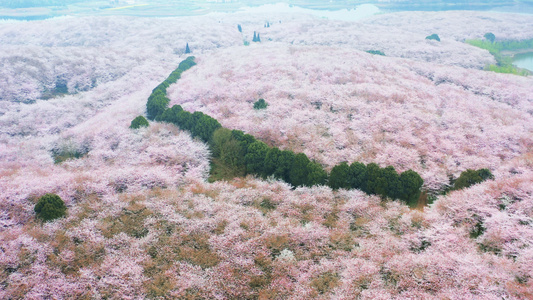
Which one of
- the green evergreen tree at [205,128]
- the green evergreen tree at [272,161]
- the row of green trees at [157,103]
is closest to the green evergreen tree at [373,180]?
the green evergreen tree at [272,161]

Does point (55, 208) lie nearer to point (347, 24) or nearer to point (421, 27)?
point (347, 24)

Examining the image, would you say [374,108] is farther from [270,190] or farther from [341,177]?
[270,190]

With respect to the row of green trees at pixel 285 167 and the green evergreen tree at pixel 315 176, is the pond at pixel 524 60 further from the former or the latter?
the green evergreen tree at pixel 315 176

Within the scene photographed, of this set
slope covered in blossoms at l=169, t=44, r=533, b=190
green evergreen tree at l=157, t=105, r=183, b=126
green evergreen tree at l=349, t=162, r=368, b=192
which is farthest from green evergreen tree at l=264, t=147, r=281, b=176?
green evergreen tree at l=157, t=105, r=183, b=126

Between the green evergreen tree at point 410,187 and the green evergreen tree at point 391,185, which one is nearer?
the green evergreen tree at point 410,187

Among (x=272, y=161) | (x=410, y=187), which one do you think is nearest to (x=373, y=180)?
(x=410, y=187)

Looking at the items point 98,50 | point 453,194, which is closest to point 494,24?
point 453,194
